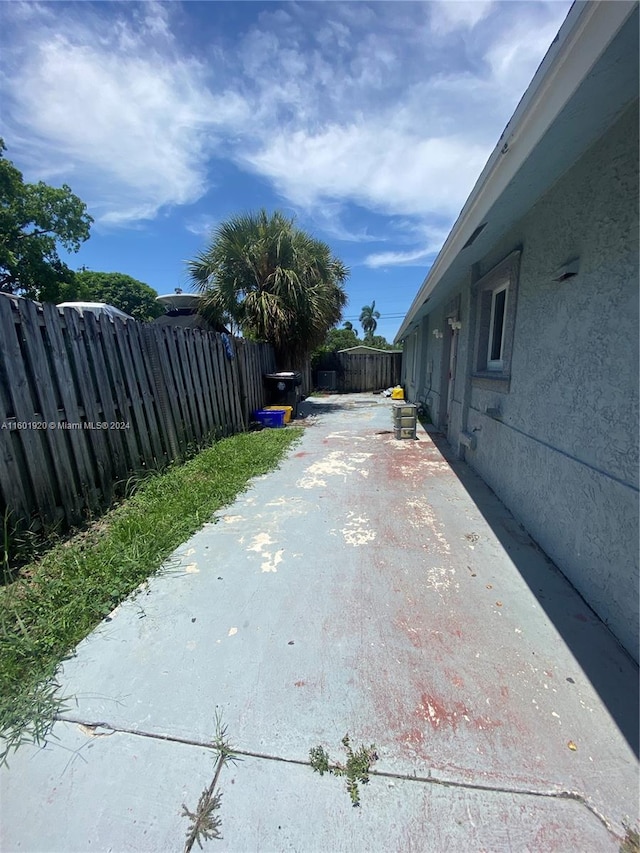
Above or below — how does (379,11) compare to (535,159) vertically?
above

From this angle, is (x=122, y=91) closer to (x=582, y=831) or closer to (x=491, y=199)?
(x=491, y=199)

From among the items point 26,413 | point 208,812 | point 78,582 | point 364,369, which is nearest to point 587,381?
point 208,812

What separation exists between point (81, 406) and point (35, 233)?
23.4m

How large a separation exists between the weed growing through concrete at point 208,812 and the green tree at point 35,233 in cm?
2442

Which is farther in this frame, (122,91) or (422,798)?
(122,91)

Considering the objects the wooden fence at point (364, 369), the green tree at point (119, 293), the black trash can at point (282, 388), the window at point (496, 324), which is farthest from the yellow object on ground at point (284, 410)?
the green tree at point (119, 293)

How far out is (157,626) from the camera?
1973 millimetres

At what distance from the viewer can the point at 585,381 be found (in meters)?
2.17

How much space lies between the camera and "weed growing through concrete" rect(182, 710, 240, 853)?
3.60 feet

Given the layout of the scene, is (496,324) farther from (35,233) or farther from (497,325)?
(35,233)

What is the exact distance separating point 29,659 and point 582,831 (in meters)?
2.42

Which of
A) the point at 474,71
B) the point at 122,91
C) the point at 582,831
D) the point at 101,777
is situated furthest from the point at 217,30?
the point at 582,831

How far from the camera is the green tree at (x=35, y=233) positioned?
17.6 metres

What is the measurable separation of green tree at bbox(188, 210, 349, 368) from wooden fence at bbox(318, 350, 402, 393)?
7702 mm
